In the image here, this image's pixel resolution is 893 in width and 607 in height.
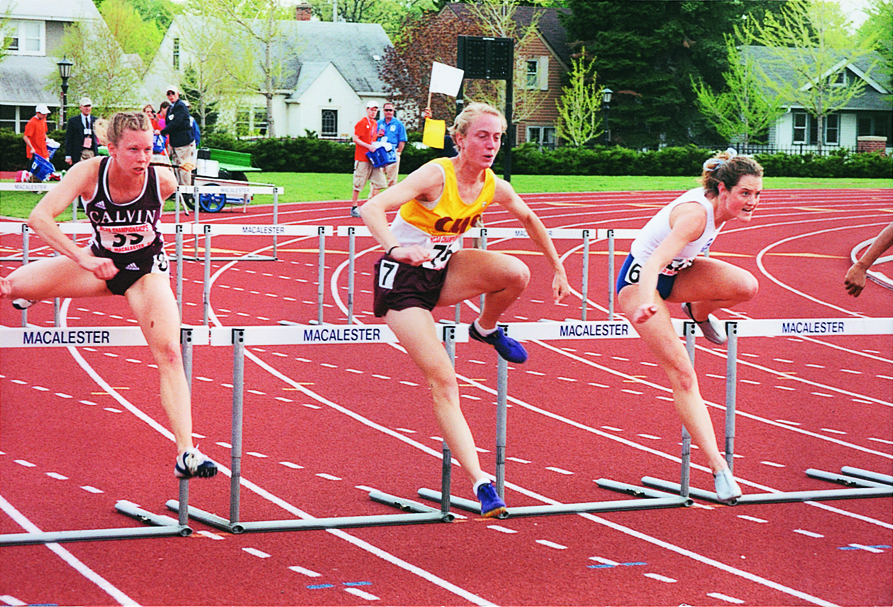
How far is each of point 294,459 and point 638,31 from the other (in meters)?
44.6

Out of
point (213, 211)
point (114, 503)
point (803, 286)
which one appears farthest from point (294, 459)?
point (213, 211)

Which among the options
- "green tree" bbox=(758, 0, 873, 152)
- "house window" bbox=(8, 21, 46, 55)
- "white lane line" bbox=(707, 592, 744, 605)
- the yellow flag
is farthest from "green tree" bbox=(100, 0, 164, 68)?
"white lane line" bbox=(707, 592, 744, 605)

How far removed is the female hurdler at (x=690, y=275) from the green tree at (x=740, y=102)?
1668 inches

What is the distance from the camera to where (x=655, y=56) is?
50.0 m

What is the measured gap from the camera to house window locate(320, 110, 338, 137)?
53312 millimetres

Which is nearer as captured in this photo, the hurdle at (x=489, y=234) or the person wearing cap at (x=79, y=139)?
the hurdle at (x=489, y=234)

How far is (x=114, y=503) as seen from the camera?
570 centimetres

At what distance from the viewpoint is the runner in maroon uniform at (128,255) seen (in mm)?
4781

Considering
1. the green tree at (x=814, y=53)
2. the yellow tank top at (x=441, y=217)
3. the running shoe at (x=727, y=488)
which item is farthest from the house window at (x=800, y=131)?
the yellow tank top at (x=441, y=217)

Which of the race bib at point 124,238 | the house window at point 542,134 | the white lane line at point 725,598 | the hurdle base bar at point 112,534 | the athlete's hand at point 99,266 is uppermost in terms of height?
the house window at point 542,134

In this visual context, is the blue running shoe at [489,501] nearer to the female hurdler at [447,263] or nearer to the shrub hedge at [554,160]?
the female hurdler at [447,263]

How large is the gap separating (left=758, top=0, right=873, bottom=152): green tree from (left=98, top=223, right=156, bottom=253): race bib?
143 feet

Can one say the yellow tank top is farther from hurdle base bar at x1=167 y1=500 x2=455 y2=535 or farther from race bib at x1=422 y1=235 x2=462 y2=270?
hurdle base bar at x1=167 y1=500 x2=455 y2=535

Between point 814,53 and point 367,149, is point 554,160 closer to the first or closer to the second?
point 814,53
